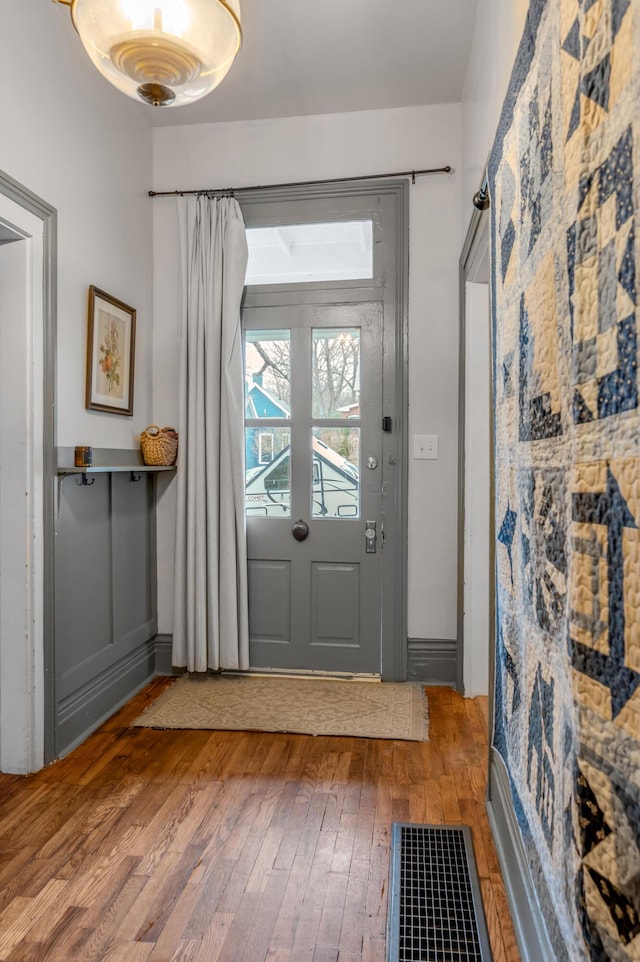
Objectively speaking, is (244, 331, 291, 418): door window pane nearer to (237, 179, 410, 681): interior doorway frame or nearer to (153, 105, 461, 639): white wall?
(237, 179, 410, 681): interior doorway frame

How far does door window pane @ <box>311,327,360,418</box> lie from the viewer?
10.5 ft

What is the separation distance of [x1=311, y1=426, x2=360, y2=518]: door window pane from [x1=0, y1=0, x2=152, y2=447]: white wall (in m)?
0.94

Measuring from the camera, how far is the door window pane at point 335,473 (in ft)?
10.6

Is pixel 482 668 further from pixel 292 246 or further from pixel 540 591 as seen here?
pixel 292 246

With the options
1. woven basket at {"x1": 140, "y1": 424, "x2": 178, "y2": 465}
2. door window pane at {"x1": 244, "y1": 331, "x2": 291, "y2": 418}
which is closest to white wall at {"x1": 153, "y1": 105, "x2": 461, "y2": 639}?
door window pane at {"x1": 244, "y1": 331, "x2": 291, "y2": 418}

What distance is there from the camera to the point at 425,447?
3.15 m

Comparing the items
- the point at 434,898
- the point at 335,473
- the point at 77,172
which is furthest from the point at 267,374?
the point at 434,898

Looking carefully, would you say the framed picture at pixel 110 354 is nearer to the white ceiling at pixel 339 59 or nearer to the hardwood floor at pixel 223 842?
the white ceiling at pixel 339 59

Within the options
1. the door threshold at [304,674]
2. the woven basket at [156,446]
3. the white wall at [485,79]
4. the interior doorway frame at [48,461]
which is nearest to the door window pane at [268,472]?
the woven basket at [156,446]

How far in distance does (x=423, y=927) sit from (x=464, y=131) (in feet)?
10.3

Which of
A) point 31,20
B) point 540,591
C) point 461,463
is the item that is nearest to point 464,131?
point 461,463

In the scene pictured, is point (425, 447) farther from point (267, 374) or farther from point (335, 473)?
point (267, 374)

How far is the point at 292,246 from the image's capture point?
3.26 metres

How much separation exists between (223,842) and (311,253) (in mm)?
2673
